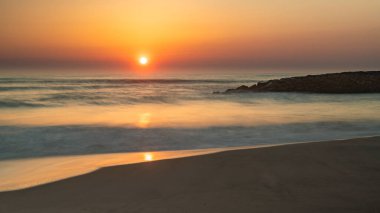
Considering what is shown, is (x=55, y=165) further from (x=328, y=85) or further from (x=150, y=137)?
(x=328, y=85)

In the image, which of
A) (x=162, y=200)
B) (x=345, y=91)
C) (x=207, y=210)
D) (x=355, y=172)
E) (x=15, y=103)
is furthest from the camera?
(x=345, y=91)

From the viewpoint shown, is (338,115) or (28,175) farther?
(338,115)

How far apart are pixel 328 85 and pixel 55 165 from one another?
2920cm

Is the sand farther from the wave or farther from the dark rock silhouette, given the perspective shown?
the dark rock silhouette

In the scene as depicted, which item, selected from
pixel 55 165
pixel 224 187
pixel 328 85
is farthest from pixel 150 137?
pixel 328 85

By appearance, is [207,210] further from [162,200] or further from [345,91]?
[345,91]

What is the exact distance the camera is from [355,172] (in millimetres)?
4730

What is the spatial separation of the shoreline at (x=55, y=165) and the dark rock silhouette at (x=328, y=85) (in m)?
26.0

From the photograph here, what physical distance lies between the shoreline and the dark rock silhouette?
85.3ft

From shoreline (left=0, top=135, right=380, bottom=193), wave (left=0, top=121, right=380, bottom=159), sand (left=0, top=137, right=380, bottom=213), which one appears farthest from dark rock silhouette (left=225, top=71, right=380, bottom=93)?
sand (left=0, top=137, right=380, bottom=213)

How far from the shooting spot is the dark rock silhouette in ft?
100

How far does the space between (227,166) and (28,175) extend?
8.72ft

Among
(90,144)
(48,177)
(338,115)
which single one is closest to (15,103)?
(90,144)

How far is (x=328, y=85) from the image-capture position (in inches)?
1251
